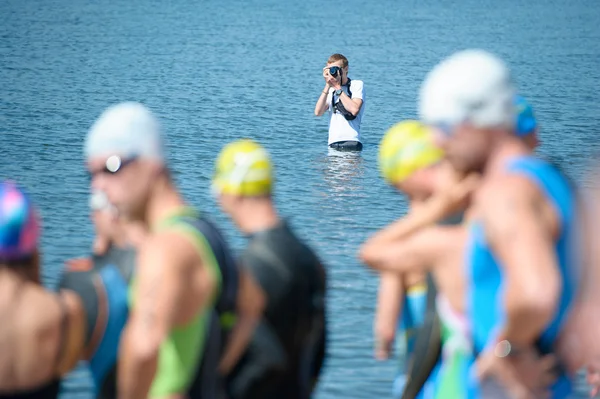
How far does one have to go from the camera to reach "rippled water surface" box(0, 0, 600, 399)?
13750mm

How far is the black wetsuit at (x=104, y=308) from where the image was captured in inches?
181

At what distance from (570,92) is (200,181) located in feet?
51.4

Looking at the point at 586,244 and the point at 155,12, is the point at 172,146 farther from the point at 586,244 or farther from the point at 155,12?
the point at 155,12

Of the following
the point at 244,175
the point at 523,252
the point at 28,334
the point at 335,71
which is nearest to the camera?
the point at 523,252

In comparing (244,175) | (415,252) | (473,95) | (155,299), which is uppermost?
(473,95)

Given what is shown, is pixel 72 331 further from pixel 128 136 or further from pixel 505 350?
pixel 505 350

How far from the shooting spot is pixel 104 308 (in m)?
4.63

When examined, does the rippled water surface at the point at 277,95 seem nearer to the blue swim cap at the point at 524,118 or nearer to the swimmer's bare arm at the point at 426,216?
the blue swim cap at the point at 524,118

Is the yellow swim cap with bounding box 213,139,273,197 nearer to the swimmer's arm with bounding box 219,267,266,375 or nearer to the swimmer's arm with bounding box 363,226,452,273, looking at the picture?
the swimmer's arm with bounding box 219,267,266,375

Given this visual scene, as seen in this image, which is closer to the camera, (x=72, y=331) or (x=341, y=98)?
(x=72, y=331)

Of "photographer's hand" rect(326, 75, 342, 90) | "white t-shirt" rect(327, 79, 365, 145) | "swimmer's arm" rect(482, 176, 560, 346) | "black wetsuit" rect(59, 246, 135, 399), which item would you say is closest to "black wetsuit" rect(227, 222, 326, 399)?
"black wetsuit" rect(59, 246, 135, 399)

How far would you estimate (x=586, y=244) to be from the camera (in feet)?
13.1

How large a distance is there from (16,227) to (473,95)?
1722 millimetres

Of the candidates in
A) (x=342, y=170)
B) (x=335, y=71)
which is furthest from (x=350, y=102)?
(x=342, y=170)
